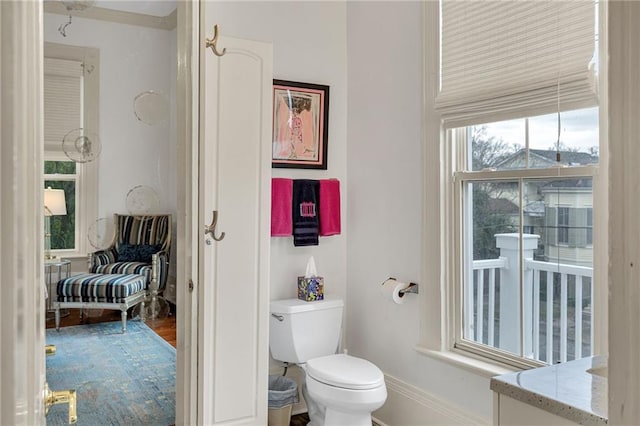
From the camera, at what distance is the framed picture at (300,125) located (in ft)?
10.3

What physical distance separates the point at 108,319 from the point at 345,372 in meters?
1.14

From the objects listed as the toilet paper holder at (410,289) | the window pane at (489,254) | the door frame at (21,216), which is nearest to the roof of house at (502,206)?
the window pane at (489,254)

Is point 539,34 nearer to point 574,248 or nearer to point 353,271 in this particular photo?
point 574,248

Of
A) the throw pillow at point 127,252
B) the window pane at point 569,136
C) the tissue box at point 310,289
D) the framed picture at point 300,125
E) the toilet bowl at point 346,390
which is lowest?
the toilet bowl at point 346,390

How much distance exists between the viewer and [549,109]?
211 centimetres

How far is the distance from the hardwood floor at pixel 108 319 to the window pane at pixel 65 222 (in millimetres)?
261

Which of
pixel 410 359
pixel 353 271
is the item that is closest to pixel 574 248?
pixel 410 359

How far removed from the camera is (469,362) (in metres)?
2.46

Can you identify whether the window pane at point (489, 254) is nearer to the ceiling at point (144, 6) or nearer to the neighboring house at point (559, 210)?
the neighboring house at point (559, 210)

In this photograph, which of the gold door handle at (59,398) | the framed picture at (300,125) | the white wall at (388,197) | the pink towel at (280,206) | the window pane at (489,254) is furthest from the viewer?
the framed picture at (300,125)

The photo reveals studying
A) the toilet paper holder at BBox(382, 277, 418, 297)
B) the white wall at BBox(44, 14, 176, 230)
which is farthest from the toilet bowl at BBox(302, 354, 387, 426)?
the white wall at BBox(44, 14, 176, 230)

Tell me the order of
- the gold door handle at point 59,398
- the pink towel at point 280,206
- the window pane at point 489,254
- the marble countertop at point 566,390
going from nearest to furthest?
the gold door handle at point 59,398
the marble countertop at point 566,390
the window pane at point 489,254
the pink towel at point 280,206

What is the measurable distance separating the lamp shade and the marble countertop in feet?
5.37

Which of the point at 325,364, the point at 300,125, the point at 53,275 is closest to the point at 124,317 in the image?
the point at 53,275
